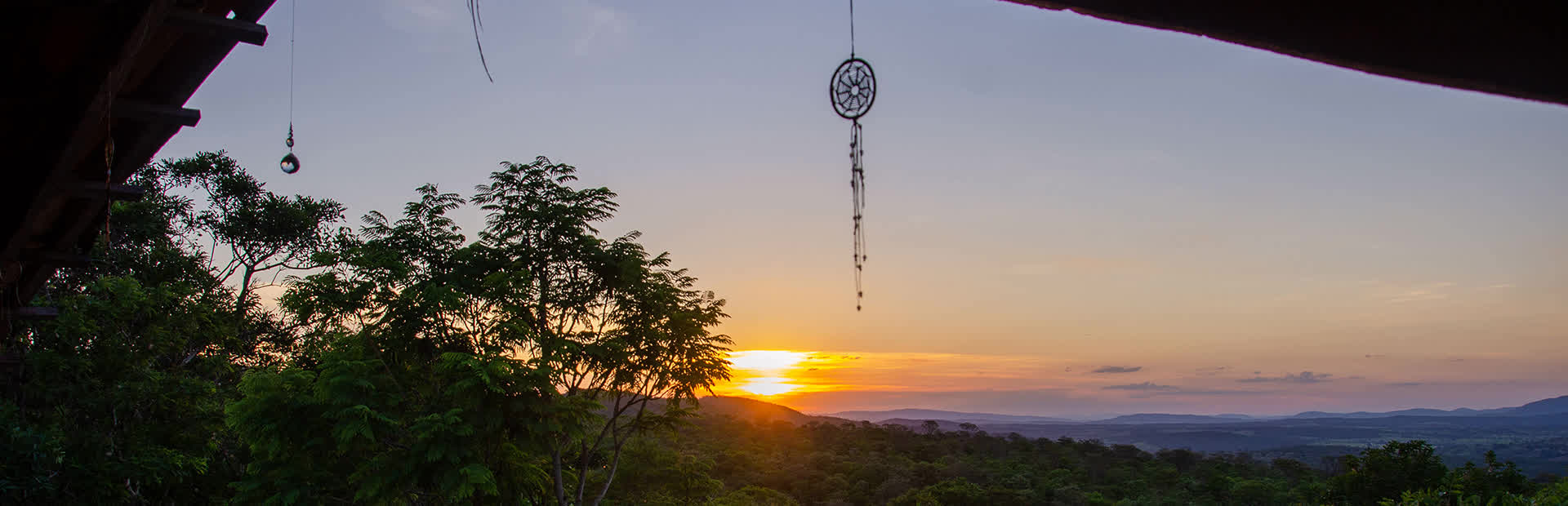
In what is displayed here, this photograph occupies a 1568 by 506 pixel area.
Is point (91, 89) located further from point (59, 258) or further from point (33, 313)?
point (33, 313)

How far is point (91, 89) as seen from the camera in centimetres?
193

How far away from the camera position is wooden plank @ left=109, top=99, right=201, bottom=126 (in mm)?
2279

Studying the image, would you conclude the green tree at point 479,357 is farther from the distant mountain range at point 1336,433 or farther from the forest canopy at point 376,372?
the distant mountain range at point 1336,433

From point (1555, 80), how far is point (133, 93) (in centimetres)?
327

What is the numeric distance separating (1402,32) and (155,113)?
2.95 meters

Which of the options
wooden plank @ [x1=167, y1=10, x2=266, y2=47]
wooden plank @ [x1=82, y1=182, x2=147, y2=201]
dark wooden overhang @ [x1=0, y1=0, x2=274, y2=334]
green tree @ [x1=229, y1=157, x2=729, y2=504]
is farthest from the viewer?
green tree @ [x1=229, y1=157, x2=729, y2=504]

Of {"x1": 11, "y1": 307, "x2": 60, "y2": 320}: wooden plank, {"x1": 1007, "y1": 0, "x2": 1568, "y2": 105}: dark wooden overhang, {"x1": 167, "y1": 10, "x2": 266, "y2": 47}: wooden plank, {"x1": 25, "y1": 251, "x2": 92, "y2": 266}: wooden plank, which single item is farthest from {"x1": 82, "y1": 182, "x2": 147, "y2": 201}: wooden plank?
{"x1": 1007, "y1": 0, "x2": 1568, "y2": 105}: dark wooden overhang

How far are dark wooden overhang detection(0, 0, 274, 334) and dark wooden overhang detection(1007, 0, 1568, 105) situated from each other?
6.23ft

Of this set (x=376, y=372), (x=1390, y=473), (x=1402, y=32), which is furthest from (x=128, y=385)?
(x=1390, y=473)

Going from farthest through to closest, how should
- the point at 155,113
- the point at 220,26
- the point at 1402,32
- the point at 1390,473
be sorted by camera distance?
the point at 1390,473 < the point at 155,113 < the point at 220,26 < the point at 1402,32

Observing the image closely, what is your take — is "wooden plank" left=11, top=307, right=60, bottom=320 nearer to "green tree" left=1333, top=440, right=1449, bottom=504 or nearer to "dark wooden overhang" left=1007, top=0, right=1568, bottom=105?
"dark wooden overhang" left=1007, top=0, right=1568, bottom=105

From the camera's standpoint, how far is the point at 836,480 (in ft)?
111

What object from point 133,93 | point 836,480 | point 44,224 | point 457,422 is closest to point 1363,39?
point 133,93

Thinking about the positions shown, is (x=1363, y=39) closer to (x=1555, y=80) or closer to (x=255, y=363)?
(x=1555, y=80)
